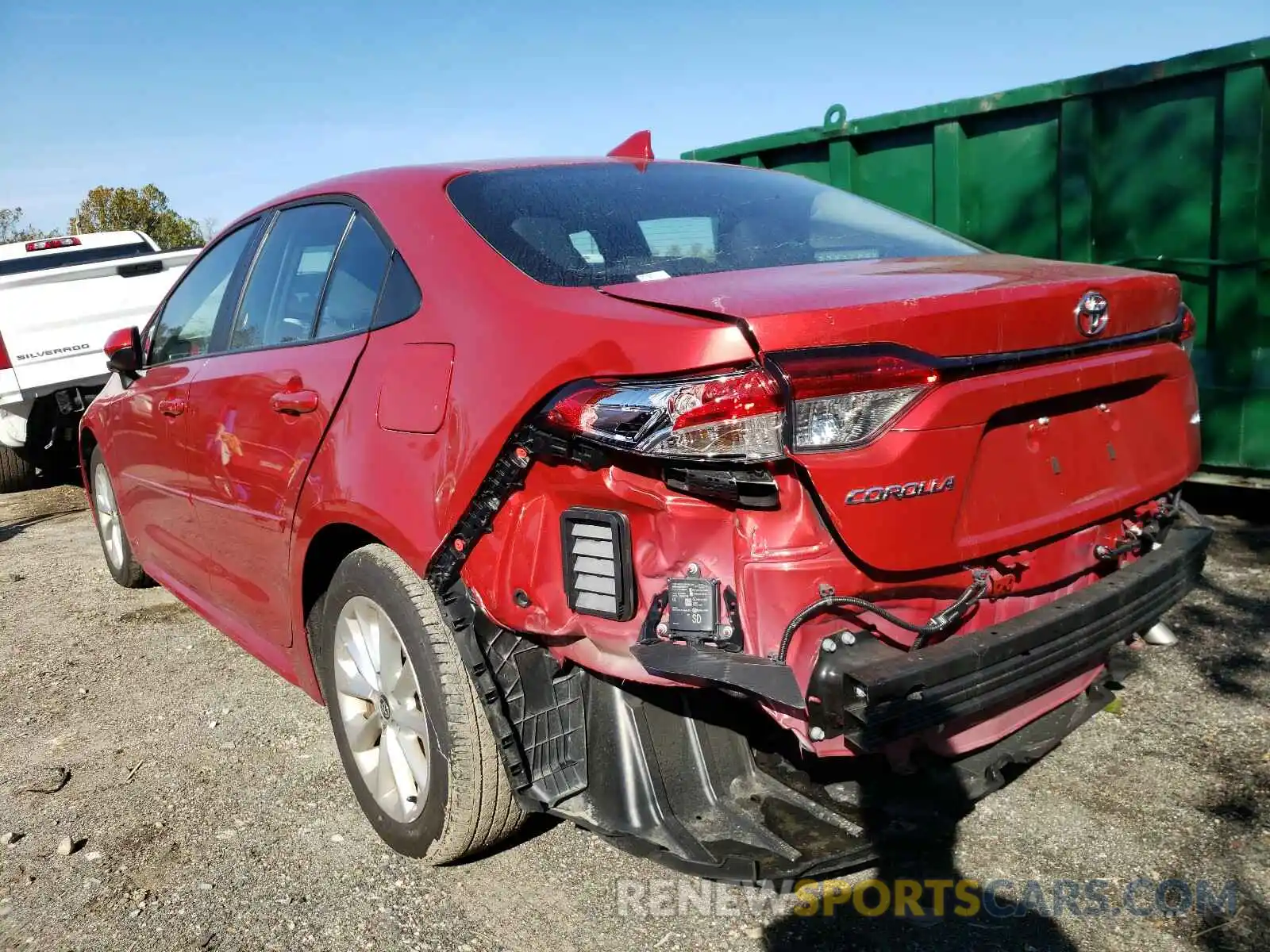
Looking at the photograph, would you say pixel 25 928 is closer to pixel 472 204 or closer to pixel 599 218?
pixel 472 204

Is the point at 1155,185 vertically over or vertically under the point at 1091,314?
over

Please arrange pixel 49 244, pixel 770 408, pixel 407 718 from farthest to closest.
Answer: pixel 49 244
pixel 407 718
pixel 770 408

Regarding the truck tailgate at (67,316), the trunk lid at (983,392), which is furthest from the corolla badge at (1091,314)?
the truck tailgate at (67,316)

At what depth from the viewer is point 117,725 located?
380 centimetres

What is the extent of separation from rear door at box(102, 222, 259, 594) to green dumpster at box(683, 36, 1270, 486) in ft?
12.8

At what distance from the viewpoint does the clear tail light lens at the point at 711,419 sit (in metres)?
1.89

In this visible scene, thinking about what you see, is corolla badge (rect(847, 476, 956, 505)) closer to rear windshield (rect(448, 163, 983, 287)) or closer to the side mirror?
rear windshield (rect(448, 163, 983, 287))

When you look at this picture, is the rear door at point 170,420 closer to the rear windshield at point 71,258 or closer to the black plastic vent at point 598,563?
the black plastic vent at point 598,563

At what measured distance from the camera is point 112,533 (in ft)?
17.8

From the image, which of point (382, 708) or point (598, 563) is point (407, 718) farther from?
point (598, 563)

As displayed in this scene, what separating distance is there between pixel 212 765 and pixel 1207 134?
4982mm

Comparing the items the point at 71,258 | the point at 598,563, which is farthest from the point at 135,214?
the point at 598,563

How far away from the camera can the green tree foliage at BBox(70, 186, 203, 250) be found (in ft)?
87.0

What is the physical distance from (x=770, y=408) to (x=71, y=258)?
976 centimetres
